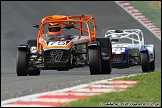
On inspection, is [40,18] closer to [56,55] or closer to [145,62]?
[145,62]

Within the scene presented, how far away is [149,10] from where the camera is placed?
3744 cm

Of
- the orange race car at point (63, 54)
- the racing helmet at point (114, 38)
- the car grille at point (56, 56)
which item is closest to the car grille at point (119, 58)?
the racing helmet at point (114, 38)

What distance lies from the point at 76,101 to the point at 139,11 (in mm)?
28116

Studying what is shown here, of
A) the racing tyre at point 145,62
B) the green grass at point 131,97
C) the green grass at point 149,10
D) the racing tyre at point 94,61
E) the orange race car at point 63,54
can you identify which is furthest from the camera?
the green grass at point 149,10

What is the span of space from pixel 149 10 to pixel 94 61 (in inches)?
893

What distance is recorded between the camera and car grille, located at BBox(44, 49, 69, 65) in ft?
51.4

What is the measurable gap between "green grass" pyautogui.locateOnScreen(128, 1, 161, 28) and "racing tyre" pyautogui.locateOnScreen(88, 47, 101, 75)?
753 inches

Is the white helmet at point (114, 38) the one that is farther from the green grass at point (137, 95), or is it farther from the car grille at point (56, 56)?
the green grass at point (137, 95)

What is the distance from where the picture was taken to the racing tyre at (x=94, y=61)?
1529 centimetres

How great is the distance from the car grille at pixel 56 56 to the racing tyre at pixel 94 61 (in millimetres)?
708

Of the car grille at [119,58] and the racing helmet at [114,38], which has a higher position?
the racing helmet at [114,38]

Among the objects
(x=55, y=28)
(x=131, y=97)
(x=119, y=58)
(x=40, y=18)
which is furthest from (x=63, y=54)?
(x=40, y=18)

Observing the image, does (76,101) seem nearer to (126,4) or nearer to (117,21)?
(117,21)

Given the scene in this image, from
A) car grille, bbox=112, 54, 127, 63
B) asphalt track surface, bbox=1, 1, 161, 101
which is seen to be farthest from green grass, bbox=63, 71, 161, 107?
asphalt track surface, bbox=1, 1, 161, 101
